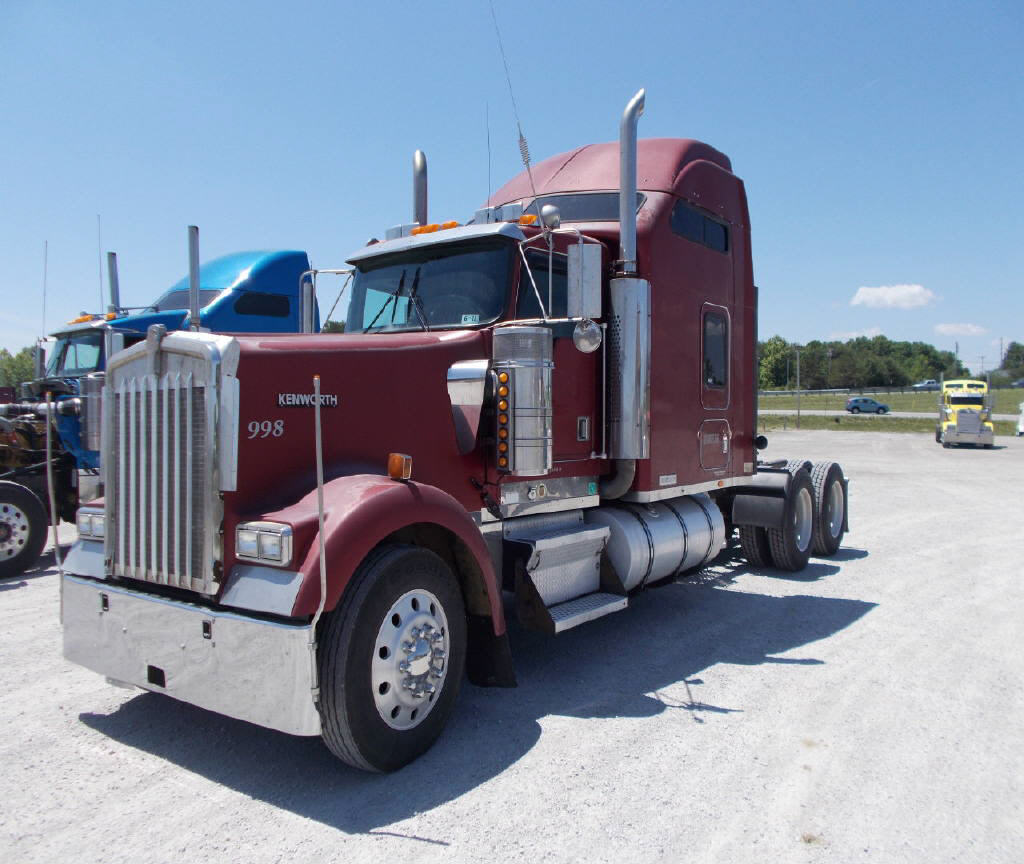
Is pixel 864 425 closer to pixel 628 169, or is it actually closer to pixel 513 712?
pixel 628 169

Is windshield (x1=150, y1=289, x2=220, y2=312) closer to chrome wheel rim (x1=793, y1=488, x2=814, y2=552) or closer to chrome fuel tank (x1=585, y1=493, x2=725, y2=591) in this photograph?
chrome fuel tank (x1=585, y1=493, x2=725, y2=591)

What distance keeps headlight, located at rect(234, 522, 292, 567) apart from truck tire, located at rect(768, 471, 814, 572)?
6.26 meters

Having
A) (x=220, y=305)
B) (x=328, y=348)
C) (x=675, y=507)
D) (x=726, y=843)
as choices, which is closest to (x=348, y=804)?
(x=726, y=843)

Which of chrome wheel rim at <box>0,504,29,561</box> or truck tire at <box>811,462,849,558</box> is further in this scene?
truck tire at <box>811,462,849,558</box>

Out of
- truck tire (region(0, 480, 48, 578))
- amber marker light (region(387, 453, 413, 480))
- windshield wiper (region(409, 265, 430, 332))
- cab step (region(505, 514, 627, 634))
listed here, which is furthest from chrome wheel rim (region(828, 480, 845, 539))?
truck tire (region(0, 480, 48, 578))

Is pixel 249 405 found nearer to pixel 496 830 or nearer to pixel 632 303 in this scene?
pixel 496 830

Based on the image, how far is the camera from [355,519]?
3494mm

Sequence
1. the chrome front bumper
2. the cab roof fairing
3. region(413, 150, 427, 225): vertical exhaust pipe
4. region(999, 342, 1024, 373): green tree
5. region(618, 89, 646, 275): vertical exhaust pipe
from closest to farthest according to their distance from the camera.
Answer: the chrome front bumper
region(618, 89, 646, 275): vertical exhaust pipe
the cab roof fairing
region(413, 150, 427, 225): vertical exhaust pipe
region(999, 342, 1024, 373): green tree

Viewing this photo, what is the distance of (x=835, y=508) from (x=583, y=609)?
19.5 feet

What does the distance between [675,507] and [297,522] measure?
422cm

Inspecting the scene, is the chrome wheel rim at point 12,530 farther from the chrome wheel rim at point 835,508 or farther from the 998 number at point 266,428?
the chrome wheel rim at point 835,508

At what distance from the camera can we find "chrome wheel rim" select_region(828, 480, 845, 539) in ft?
31.9

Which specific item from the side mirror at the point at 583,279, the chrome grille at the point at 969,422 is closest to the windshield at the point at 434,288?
the side mirror at the point at 583,279

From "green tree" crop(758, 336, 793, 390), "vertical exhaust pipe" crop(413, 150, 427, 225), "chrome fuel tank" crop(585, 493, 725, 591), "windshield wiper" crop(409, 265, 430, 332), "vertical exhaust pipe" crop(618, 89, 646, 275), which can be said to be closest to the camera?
"windshield wiper" crop(409, 265, 430, 332)
